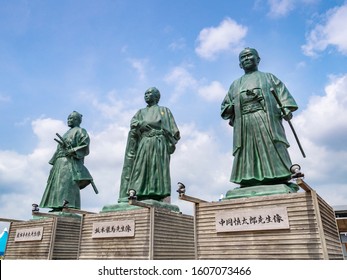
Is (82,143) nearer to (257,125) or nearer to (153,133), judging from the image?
(153,133)

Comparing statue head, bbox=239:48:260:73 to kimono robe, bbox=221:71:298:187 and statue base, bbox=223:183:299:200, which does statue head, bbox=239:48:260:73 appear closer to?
kimono robe, bbox=221:71:298:187

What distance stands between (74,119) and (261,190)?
9.26 m

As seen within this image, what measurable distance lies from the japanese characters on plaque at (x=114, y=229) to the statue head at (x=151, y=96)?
4195mm

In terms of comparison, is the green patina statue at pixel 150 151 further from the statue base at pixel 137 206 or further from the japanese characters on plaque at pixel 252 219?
the japanese characters on plaque at pixel 252 219

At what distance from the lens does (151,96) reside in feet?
37.0

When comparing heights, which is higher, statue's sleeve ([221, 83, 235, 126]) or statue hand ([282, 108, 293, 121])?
statue's sleeve ([221, 83, 235, 126])

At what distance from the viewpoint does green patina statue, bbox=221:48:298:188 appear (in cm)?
746

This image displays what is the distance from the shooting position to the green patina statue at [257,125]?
7.46 meters

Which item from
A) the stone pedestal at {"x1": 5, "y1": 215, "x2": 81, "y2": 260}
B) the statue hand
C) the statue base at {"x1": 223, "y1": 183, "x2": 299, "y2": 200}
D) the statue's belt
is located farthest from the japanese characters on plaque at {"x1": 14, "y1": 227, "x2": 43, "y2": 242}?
the statue hand

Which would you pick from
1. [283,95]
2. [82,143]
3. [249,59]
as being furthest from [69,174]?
[283,95]

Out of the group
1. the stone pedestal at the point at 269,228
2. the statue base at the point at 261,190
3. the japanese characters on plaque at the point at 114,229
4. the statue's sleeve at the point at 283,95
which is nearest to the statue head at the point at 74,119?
the japanese characters on plaque at the point at 114,229

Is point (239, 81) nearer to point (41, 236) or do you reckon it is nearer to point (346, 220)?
point (41, 236)

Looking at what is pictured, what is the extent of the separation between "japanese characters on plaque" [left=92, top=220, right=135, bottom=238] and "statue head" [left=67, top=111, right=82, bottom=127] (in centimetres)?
546

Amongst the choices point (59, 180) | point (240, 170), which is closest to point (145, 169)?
point (240, 170)
